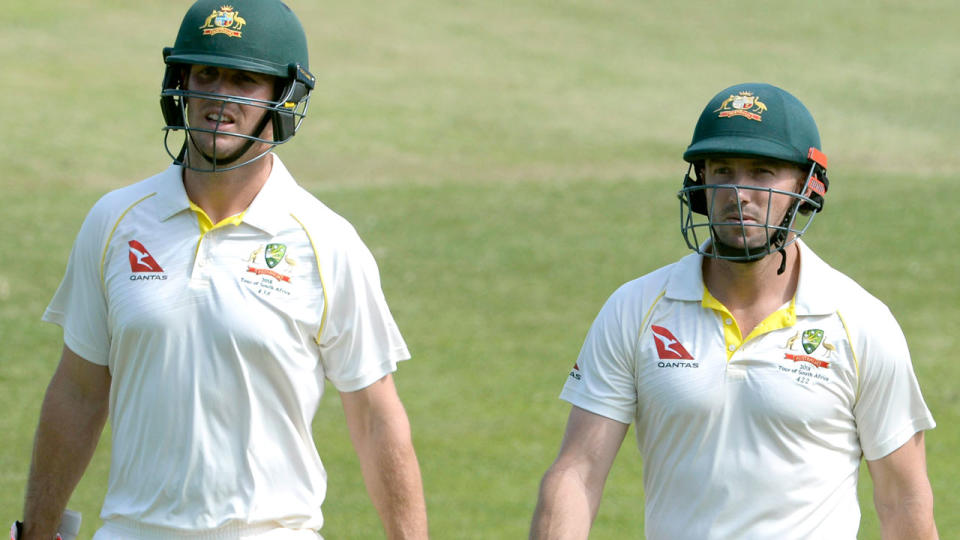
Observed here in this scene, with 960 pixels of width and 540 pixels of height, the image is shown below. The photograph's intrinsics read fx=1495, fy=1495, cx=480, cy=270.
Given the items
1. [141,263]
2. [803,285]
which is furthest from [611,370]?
[141,263]

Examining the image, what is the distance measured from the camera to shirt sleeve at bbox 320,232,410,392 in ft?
14.6

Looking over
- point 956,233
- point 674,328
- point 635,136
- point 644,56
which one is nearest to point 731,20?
point 644,56

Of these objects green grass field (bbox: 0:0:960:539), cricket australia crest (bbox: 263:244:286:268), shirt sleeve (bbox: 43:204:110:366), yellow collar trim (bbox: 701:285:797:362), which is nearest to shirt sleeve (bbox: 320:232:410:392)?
cricket australia crest (bbox: 263:244:286:268)

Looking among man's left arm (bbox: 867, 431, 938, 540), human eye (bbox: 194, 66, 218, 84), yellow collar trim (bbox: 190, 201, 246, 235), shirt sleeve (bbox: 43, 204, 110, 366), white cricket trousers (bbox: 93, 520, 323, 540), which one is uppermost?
human eye (bbox: 194, 66, 218, 84)

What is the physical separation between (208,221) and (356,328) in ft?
1.81

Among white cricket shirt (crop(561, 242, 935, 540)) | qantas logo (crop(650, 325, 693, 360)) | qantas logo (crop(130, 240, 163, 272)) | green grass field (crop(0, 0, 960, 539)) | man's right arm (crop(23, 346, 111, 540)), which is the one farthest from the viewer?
green grass field (crop(0, 0, 960, 539))

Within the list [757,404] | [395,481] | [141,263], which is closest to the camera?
[757,404]

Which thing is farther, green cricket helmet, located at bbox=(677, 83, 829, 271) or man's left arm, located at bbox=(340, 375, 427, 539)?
man's left arm, located at bbox=(340, 375, 427, 539)

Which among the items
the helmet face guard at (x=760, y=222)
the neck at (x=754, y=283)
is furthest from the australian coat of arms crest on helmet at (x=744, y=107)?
the neck at (x=754, y=283)

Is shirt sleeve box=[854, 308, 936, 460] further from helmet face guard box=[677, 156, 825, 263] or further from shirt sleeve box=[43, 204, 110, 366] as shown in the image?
shirt sleeve box=[43, 204, 110, 366]

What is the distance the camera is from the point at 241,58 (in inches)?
175

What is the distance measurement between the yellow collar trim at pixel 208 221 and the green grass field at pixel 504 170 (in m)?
4.43

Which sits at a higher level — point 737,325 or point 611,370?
point 737,325

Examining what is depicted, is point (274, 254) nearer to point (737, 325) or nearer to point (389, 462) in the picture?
point (389, 462)
